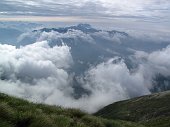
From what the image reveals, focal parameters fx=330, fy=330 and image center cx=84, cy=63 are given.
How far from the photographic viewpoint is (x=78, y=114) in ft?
63.9

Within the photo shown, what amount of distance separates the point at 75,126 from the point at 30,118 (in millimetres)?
2254

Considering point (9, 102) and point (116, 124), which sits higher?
point (9, 102)

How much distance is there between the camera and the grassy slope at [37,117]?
50.5 feet

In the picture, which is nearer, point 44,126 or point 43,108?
point 44,126

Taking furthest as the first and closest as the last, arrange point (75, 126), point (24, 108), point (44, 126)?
point (24, 108), point (75, 126), point (44, 126)

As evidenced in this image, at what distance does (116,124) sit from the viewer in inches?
757

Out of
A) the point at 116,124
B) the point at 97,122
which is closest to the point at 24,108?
the point at 97,122

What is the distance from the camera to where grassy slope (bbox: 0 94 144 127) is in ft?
50.5

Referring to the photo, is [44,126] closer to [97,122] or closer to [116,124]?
[97,122]

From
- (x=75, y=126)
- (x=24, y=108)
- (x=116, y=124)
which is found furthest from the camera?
(x=116, y=124)

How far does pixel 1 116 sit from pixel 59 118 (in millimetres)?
2979

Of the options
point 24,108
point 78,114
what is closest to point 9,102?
point 24,108

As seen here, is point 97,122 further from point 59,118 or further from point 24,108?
point 24,108

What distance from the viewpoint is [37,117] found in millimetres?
15930
